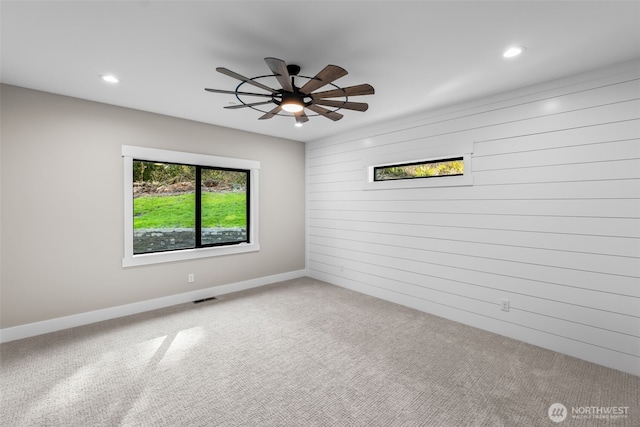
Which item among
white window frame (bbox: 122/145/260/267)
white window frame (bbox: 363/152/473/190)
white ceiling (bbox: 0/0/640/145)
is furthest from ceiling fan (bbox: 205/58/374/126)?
white window frame (bbox: 122/145/260/267)

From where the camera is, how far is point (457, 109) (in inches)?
143

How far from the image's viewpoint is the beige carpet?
2.05 m

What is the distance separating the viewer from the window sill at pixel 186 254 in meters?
3.88

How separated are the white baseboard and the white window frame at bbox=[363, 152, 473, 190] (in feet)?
8.11

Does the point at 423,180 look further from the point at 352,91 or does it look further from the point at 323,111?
the point at 352,91

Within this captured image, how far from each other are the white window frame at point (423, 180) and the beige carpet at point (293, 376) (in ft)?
5.66

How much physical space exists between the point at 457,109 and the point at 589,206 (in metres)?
1.70

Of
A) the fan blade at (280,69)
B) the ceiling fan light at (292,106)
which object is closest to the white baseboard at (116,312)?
the ceiling fan light at (292,106)

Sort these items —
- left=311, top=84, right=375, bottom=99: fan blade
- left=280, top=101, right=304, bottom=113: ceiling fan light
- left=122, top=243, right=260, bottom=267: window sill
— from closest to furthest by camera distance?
left=311, top=84, right=375, bottom=99: fan blade < left=280, top=101, right=304, bottom=113: ceiling fan light < left=122, top=243, right=260, bottom=267: window sill

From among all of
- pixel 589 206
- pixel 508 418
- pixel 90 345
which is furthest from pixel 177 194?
pixel 589 206

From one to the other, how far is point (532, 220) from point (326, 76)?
8.40 ft

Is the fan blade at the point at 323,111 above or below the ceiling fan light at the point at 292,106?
above

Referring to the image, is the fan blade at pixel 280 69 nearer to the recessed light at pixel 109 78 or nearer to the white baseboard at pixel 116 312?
the recessed light at pixel 109 78

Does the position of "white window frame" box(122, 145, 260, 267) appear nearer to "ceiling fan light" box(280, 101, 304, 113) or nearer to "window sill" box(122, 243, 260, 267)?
"window sill" box(122, 243, 260, 267)
